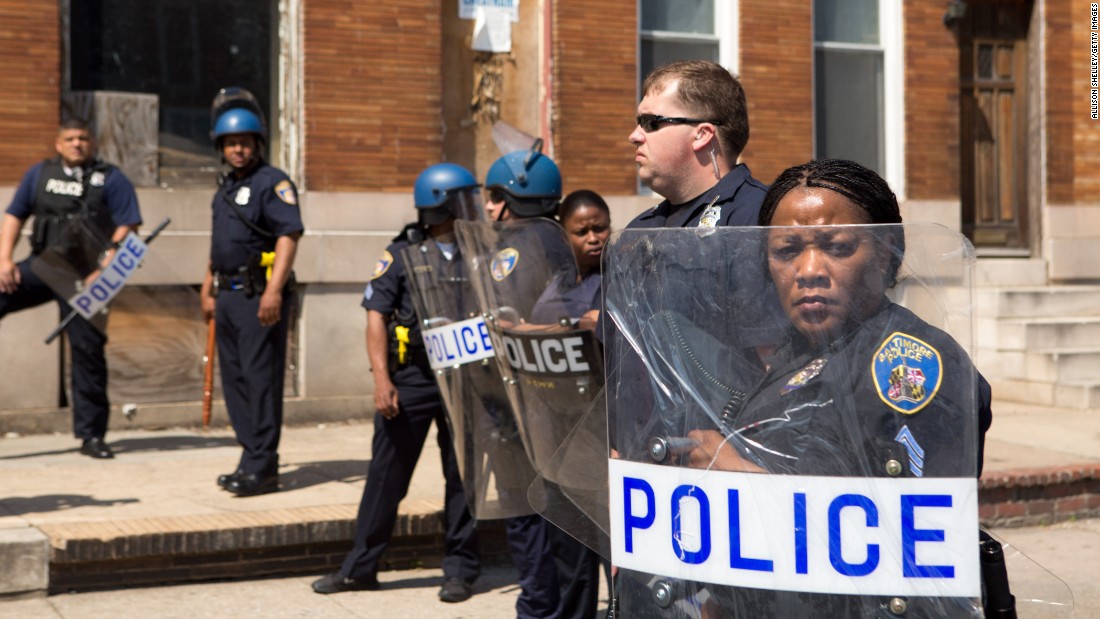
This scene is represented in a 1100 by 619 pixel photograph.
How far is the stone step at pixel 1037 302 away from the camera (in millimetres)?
11875

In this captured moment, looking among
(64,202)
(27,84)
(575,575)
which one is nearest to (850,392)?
(575,575)

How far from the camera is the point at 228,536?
6.01 m

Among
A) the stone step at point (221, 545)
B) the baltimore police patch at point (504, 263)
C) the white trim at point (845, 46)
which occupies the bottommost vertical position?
the stone step at point (221, 545)

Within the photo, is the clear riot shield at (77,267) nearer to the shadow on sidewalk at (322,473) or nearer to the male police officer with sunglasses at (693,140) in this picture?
the shadow on sidewalk at (322,473)

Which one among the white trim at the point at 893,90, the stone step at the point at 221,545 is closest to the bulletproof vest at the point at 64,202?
the stone step at the point at 221,545

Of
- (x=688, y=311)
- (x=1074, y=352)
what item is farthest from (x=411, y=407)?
(x=1074, y=352)

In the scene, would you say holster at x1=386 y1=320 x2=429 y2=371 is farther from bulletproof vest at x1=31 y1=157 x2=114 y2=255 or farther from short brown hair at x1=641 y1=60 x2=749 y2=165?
bulletproof vest at x1=31 y1=157 x2=114 y2=255

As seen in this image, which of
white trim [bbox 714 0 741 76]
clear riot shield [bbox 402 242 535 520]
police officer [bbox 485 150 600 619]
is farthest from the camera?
white trim [bbox 714 0 741 76]

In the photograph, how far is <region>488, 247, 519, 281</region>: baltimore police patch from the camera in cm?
470

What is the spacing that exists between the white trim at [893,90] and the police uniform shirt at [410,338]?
7.67 m

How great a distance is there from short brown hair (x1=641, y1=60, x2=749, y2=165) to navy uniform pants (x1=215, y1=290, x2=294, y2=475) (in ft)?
13.6

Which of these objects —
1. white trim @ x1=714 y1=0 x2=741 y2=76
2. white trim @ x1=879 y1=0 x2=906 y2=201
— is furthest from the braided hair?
white trim @ x1=879 y1=0 x2=906 y2=201

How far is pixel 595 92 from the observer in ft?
36.9

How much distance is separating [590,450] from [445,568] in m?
3.05
